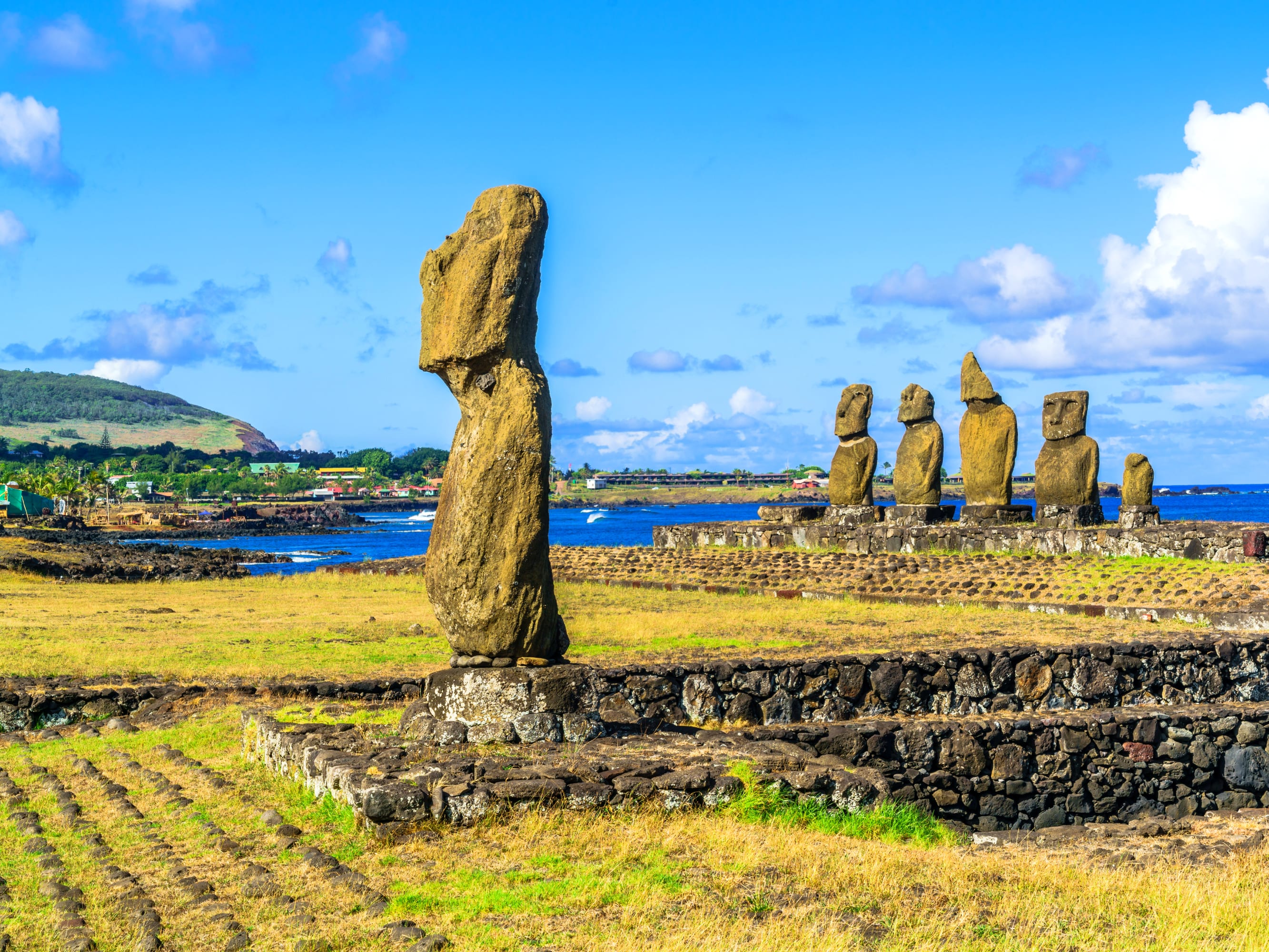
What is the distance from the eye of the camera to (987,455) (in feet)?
93.7

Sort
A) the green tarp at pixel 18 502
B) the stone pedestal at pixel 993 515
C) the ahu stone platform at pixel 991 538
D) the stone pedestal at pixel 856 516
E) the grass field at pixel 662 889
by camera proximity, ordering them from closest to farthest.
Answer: the grass field at pixel 662 889
the ahu stone platform at pixel 991 538
the stone pedestal at pixel 993 515
the stone pedestal at pixel 856 516
the green tarp at pixel 18 502

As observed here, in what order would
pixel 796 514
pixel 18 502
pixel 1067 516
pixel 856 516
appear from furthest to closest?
pixel 18 502 < pixel 796 514 < pixel 856 516 < pixel 1067 516

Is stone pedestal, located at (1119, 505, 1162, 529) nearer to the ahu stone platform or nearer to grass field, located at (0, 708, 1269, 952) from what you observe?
the ahu stone platform

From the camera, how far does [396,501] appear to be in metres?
197

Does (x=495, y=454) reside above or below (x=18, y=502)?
above

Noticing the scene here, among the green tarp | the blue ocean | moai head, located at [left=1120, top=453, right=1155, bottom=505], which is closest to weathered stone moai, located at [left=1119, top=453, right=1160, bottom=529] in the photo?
moai head, located at [left=1120, top=453, right=1155, bottom=505]

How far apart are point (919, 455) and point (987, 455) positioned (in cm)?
193

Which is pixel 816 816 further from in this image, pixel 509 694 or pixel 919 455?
pixel 919 455

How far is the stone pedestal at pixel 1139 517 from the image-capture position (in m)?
26.3

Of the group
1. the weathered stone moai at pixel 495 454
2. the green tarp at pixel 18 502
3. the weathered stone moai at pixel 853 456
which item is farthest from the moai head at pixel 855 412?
the green tarp at pixel 18 502

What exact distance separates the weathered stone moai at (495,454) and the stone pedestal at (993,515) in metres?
20.3

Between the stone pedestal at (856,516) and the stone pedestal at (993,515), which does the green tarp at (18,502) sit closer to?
the stone pedestal at (856,516)

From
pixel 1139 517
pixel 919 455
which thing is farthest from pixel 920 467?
pixel 1139 517

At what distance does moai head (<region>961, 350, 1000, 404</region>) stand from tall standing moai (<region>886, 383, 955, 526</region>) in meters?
1.35
